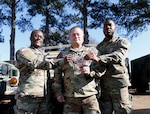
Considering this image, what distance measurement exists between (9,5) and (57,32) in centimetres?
348

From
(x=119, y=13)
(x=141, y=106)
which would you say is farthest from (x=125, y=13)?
(x=141, y=106)

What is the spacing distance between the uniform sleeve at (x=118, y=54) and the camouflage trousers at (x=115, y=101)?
0.49m

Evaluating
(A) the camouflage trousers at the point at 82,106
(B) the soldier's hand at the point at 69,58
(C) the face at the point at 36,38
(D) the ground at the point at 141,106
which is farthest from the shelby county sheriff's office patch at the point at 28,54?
(D) the ground at the point at 141,106

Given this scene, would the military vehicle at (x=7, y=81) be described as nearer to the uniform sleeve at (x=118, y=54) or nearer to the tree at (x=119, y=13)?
the uniform sleeve at (x=118, y=54)

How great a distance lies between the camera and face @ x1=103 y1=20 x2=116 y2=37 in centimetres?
394

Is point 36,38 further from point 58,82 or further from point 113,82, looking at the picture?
point 113,82

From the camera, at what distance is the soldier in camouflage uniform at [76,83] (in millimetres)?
3336

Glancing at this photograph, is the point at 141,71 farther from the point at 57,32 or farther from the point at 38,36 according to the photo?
the point at 38,36

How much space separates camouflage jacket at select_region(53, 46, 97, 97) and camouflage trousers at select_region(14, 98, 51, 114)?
0.35m

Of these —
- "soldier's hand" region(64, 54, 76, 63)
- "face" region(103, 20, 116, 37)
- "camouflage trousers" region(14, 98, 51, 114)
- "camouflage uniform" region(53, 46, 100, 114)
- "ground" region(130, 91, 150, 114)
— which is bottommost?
"ground" region(130, 91, 150, 114)

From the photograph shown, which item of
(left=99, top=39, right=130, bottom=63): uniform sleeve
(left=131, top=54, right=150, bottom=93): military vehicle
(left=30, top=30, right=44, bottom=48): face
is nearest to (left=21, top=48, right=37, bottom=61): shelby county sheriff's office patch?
(left=30, top=30, right=44, bottom=48): face

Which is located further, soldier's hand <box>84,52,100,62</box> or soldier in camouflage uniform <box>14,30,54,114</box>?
soldier in camouflage uniform <box>14,30,54,114</box>

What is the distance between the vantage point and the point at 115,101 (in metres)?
3.98

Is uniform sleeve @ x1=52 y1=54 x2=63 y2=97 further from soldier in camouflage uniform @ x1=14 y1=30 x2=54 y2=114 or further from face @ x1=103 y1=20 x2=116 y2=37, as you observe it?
face @ x1=103 y1=20 x2=116 y2=37
